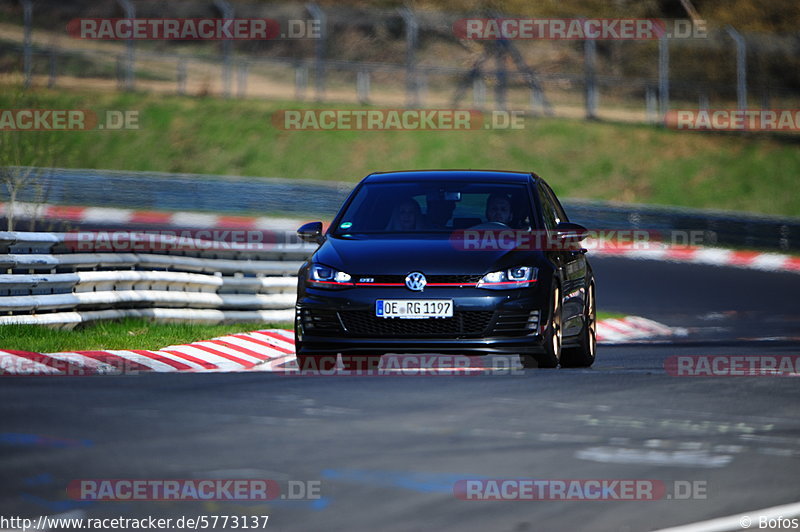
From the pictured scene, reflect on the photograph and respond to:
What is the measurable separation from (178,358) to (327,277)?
79.2 inches

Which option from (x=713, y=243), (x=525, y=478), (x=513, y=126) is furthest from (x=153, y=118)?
(x=525, y=478)

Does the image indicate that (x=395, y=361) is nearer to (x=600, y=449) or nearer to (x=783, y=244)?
(x=600, y=449)

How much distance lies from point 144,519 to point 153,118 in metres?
35.7

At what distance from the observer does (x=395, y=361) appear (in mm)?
13164

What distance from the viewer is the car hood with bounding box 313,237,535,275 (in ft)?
35.4

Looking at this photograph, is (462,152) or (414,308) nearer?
(414,308)

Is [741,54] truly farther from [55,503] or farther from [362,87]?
[55,503]

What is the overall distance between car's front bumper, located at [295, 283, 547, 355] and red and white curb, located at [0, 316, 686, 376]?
62.2 inches

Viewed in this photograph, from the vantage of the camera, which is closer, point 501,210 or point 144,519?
point 144,519

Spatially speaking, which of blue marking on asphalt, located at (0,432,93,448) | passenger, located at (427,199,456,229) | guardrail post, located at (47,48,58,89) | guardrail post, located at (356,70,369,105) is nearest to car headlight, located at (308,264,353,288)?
passenger, located at (427,199,456,229)

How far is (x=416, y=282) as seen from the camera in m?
10.7

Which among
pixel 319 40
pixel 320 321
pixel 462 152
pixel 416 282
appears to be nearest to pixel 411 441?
pixel 416 282

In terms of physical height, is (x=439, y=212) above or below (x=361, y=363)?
above

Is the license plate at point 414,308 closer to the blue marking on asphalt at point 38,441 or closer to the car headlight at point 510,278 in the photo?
the car headlight at point 510,278
